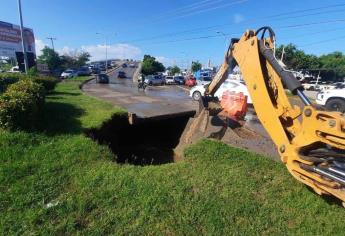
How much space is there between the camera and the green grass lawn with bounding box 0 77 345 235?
3785 mm

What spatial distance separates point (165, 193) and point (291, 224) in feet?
6.57

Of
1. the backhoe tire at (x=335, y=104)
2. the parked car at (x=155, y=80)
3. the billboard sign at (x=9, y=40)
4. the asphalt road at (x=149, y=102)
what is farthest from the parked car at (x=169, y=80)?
→ the backhoe tire at (x=335, y=104)

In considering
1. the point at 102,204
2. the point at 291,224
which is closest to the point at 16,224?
the point at 102,204

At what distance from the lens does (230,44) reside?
6219 millimetres

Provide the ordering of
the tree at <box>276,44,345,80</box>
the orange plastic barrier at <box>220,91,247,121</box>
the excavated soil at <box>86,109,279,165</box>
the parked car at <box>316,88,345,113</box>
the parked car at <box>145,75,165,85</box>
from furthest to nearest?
1. the tree at <box>276,44,345,80</box>
2. the parked car at <box>145,75,165,85</box>
3. the parked car at <box>316,88,345,113</box>
4. the orange plastic barrier at <box>220,91,247,121</box>
5. the excavated soil at <box>86,109,279,165</box>

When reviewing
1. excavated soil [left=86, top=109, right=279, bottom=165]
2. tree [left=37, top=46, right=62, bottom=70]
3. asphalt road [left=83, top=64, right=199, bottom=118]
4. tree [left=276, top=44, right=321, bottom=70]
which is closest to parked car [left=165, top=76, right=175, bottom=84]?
asphalt road [left=83, top=64, right=199, bottom=118]

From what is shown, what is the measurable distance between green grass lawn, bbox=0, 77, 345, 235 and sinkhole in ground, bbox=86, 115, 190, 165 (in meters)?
2.25

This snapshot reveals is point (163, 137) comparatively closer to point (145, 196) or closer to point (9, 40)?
point (145, 196)

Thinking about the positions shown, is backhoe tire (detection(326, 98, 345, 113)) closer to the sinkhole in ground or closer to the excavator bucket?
the sinkhole in ground

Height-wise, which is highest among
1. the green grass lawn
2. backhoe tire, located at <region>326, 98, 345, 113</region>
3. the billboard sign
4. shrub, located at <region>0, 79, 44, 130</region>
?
the billboard sign

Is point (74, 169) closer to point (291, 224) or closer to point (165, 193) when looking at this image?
point (165, 193)

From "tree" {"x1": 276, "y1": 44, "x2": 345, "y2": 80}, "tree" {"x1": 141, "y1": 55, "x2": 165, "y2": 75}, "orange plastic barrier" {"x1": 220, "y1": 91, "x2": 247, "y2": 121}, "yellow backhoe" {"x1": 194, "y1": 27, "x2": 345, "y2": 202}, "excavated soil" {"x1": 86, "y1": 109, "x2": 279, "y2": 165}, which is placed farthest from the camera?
"tree" {"x1": 141, "y1": 55, "x2": 165, "y2": 75}

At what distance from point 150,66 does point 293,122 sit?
7033cm

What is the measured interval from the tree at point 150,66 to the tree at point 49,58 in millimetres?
23836
